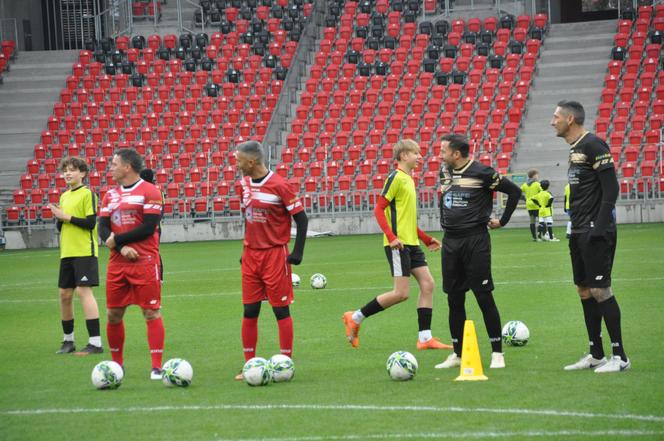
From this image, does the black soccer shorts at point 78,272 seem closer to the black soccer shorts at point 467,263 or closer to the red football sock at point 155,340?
the red football sock at point 155,340

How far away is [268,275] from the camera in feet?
Answer: 31.0

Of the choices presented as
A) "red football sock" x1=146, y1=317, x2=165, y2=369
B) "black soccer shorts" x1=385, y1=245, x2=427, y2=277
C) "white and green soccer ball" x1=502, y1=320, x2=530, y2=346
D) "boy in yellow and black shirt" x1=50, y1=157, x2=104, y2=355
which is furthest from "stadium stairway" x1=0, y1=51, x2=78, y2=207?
"white and green soccer ball" x1=502, y1=320, x2=530, y2=346

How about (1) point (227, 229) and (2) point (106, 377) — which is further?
(1) point (227, 229)

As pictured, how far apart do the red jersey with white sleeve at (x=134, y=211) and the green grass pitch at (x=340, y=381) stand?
1.12 m

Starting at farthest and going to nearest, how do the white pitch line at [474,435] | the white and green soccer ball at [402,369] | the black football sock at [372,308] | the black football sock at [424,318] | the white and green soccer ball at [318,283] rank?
the white and green soccer ball at [318,283] < the black football sock at [372,308] < the black football sock at [424,318] < the white and green soccer ball at [402,369] < the white pitch line at [474,435]

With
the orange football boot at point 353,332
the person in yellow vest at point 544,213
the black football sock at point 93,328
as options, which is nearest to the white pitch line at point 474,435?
the orange football boot at point 353,332

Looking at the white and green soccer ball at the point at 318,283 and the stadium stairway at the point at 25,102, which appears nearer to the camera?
the white and green soccer ball at the point at 318,283

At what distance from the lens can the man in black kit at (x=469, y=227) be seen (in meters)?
9.41

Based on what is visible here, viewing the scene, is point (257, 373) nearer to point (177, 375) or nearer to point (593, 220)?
point (177, 375)

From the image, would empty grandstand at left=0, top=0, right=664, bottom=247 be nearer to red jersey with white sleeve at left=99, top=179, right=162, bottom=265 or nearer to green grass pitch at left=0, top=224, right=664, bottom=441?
green grass pitch at left=0, top=224, right=664, bottom=441

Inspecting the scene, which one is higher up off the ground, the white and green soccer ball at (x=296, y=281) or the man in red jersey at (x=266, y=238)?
the man in red jersey at (x=266, y=238)

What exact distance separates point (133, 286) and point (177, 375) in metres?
1.07

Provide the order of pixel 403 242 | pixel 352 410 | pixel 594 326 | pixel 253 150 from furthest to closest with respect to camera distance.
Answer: pixel 403 242 < pixel 253 150 < pixel 594 326 < pixel 352 410

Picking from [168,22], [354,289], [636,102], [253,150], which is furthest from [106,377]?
[168,22]
